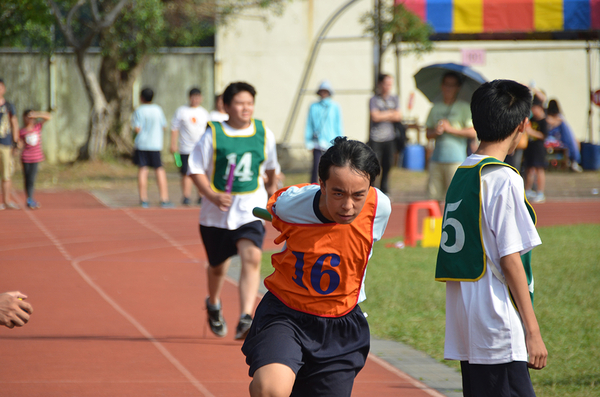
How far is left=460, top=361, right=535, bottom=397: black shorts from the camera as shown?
2.82 meters

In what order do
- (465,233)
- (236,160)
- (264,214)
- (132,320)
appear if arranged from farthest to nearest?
(132,320) → (236,160) → (264,214) → (465,233)

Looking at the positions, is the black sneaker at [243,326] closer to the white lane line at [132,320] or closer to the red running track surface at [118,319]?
the red running track surface at [118,319]

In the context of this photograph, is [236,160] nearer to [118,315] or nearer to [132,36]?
[118,315]

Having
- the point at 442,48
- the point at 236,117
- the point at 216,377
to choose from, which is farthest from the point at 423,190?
the point at 216,377

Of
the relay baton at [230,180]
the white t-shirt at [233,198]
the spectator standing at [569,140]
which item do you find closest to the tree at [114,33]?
the spectator standing at [569,140]

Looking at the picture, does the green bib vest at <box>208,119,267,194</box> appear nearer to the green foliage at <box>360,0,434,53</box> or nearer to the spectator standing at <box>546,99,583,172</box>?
the green foliage at <box>360,0,434,53</box>

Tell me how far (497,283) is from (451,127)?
19.9ft

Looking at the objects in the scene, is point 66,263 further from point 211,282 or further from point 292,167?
point 292,167

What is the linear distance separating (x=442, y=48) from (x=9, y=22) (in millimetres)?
10877

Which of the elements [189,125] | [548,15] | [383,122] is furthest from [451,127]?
[548,15]

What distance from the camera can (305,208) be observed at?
3.21 meters

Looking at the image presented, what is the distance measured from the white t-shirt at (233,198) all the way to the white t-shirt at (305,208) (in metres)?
2.15

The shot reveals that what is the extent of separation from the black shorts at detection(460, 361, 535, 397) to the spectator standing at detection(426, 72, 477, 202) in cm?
608

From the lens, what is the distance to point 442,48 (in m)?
20.1
